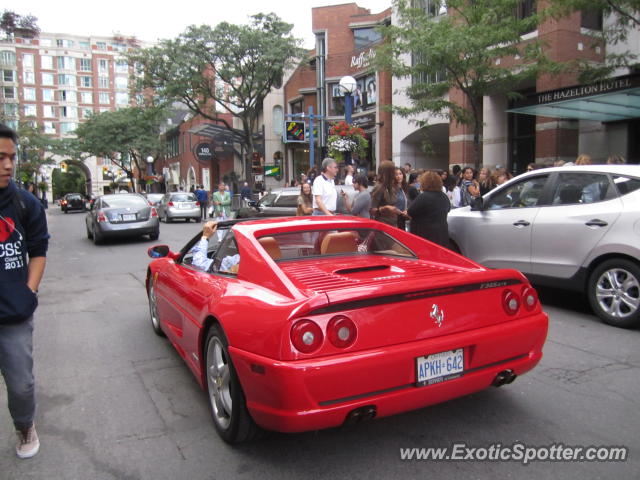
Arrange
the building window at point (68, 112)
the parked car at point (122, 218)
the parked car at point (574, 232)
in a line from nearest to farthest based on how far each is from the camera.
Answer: the parked car at point (574, 232) → the parked car at point (122, 218) → the building window at point (68, 112)

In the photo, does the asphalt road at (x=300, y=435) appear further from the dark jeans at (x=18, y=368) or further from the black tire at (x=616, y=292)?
the dark jeans at (x=18, y=368)

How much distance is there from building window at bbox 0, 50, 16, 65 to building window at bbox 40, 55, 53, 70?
4.69 metres

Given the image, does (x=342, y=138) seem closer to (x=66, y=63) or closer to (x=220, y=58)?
(x=220, y=58)

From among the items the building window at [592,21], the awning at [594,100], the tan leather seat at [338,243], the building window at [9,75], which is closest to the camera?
the tan leather seat at [338,243]

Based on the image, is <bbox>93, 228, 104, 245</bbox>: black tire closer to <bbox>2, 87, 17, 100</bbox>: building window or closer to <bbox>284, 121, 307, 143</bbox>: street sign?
<bbox>284, 121, 307, 143</bbox>: street sign

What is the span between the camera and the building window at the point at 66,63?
90.6 meters

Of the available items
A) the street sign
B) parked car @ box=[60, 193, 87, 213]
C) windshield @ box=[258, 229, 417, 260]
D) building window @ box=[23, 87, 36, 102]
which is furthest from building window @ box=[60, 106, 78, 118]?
windshield @ box=[258, 229, 417, 260]

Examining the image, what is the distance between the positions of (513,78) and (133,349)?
433 inches

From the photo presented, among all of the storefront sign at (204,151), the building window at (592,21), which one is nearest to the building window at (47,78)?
the storefront sign at (204,151)

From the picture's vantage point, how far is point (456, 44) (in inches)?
436

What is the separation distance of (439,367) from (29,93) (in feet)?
331

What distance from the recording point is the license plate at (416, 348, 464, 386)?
9.22 ft

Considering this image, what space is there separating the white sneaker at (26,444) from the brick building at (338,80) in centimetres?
2177
